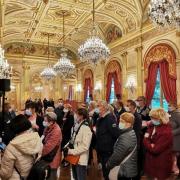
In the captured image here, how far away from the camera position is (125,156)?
342 cm

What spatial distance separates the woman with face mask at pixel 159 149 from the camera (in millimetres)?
3693

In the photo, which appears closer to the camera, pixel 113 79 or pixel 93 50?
pixel 93 50

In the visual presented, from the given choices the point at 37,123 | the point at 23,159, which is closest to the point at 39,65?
the point at 37,123

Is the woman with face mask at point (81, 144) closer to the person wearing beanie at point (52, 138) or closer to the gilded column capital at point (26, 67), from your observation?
the person wearing beanie at point (52, 138)

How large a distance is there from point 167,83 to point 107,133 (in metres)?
7.28

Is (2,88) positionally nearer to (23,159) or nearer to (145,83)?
(23,159)

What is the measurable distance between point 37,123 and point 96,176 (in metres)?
1.78

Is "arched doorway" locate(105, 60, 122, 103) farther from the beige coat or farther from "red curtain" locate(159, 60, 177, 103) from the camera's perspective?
the beige coat

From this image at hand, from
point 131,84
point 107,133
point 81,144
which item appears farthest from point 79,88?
point 81,144

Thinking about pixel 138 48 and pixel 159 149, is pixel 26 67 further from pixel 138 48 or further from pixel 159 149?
pixel 159 149

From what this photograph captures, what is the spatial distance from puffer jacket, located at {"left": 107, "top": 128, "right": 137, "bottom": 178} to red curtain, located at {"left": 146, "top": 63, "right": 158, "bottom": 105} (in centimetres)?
876

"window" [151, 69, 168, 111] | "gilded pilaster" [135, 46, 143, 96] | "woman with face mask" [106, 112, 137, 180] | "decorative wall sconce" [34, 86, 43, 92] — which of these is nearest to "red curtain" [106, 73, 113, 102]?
"gilded pilaster" [135, 46, 143, 96]

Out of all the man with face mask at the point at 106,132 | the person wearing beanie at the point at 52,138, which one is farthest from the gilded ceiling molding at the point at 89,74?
the person wearing beanie at the point at 52,138

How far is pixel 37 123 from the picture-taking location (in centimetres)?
570
